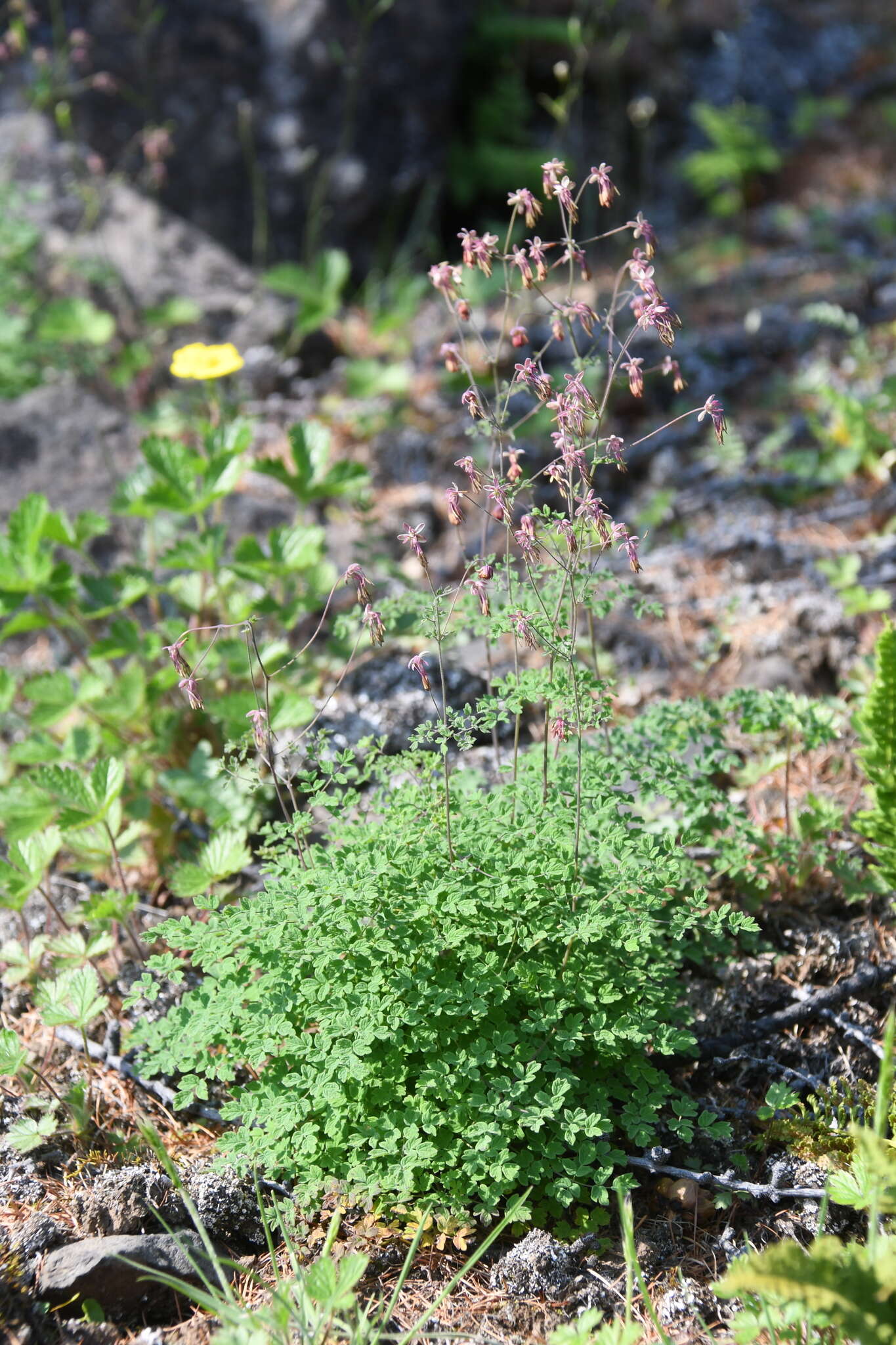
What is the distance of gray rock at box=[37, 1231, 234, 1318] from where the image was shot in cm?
197

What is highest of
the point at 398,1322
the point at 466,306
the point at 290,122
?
the point at 290,122

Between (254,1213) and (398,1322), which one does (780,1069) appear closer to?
(398,1322)

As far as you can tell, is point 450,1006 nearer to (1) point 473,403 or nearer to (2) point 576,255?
(1) point 473,403

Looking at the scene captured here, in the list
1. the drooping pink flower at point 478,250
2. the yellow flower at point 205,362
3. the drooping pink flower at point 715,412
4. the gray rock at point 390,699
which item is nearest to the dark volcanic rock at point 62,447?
the yellow flower at point 205,362

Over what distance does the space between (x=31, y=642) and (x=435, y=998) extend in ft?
9.26

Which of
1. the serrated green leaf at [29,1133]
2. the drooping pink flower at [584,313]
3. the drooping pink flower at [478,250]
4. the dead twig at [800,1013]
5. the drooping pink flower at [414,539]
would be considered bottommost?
the dead twig at [800,1013]

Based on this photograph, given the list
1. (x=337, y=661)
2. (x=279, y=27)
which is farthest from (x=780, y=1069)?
(x=279, y=27)

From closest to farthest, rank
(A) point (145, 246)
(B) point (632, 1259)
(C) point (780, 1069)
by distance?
(B) point (632, 1259)
(C) point (780, 1069)
(A) point (145, 246)

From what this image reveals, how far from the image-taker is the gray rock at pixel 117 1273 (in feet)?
6.46

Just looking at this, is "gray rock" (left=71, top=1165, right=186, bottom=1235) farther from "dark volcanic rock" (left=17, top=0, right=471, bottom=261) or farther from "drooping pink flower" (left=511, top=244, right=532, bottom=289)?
"dark volcanic rock" (left=17, top=0, right=471, bottom=261)

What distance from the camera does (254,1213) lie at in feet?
7.12

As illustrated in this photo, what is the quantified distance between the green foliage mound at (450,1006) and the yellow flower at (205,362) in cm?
169

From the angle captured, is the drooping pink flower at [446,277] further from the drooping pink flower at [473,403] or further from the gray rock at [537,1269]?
the gray rock at [537,1269]

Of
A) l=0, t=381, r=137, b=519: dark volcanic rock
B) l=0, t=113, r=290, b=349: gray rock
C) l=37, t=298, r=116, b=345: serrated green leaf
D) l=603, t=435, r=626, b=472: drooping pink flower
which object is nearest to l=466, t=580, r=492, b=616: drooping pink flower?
l=603, t=435, r=626, b=472: drooping pink flower
